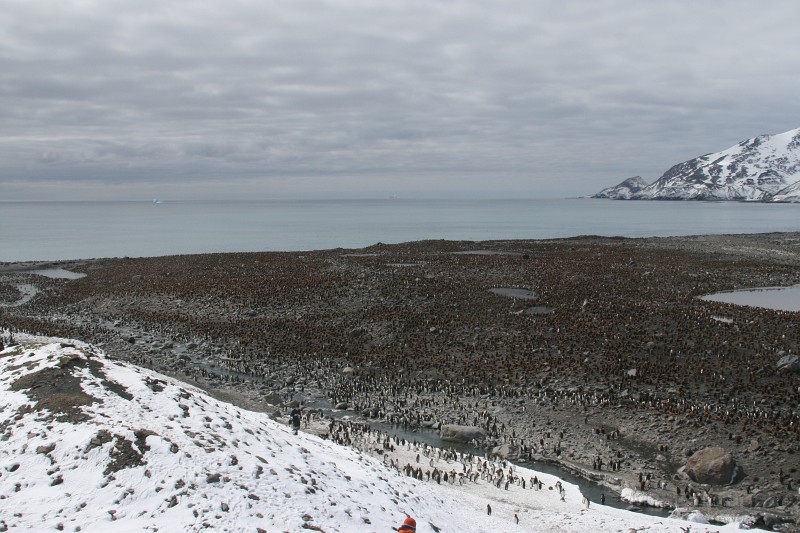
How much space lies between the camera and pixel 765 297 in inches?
1854

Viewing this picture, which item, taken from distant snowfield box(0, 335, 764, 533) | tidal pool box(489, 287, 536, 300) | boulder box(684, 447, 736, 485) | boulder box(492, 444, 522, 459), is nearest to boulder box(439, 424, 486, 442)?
boulder box(492, 444, 522, 459)

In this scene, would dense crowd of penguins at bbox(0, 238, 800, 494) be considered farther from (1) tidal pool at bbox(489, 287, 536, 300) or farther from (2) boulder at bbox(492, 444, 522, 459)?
(1) tidal pool at bbox(489, 287, 536, 300)

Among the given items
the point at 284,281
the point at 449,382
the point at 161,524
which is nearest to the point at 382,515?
the point at 161,524

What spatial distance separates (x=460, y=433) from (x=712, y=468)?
8.75 meters

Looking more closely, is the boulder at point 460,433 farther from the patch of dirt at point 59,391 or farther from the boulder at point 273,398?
the patch of dirt at point 59,391

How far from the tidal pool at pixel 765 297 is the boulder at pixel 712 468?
27184 mm

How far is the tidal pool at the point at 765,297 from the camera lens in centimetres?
4341

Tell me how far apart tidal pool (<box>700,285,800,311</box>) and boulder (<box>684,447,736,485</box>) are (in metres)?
27.2

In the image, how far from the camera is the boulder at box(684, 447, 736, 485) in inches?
759

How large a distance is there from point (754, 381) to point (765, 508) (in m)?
9.93

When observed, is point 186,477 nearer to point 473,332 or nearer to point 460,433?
point 460,433

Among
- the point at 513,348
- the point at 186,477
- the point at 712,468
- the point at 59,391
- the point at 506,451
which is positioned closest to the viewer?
the point at 186,477

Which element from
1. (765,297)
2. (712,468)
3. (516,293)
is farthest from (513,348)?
(765,297)

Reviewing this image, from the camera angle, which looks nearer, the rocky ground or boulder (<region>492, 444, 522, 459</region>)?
boulder (<region>492, 444, 522, 459</region>)
